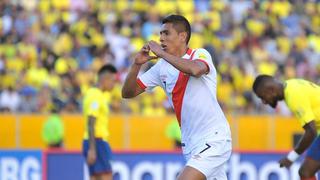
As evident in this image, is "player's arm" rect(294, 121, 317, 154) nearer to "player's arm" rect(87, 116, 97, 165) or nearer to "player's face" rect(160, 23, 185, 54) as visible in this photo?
"player's face" rect(160, 23, 185, 54)

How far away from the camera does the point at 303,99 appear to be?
1223 cm

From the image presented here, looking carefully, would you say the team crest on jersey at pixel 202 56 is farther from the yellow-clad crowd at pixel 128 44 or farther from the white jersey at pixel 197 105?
the yellow-clad crowd at pixel 128 44

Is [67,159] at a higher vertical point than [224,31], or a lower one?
lower

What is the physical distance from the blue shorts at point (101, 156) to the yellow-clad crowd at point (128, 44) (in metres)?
7.00

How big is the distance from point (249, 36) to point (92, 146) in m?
12.7

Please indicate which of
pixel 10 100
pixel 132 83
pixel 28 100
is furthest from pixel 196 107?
pixel 10 100

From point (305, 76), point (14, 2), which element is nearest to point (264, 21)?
point (305, 76)

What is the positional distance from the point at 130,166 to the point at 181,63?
288 inches

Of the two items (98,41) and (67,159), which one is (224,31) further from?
(67,159)

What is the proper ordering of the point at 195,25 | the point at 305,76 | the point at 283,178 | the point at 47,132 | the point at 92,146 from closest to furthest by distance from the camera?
the point at 92,146 < the point at 283,178 < the point at 47,132 < the point at 305,76 < the point at 195,25

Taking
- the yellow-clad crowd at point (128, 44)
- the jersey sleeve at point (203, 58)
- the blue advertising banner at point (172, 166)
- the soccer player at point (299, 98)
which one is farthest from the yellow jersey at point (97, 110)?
the yellow-clad crowd at point (128, 44)

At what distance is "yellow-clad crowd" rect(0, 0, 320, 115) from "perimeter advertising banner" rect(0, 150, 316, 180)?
5.16 m

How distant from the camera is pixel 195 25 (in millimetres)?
26938

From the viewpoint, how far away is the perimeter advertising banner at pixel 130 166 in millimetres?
16672
